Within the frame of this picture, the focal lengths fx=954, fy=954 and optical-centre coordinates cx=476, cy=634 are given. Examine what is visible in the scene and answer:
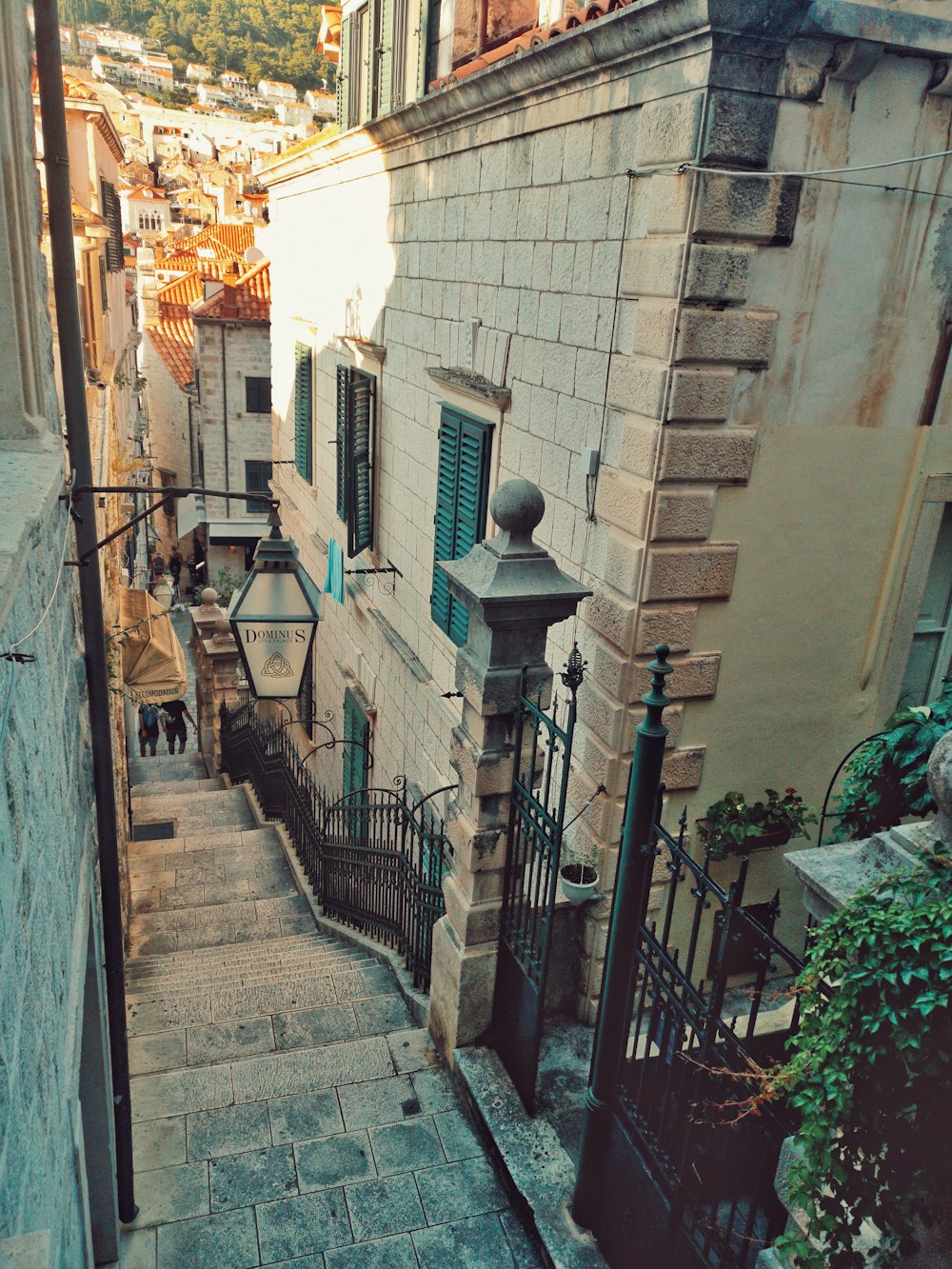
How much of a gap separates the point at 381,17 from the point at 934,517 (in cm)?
742

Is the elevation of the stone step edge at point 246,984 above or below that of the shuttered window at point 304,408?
below

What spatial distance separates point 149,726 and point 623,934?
16750 millimetres

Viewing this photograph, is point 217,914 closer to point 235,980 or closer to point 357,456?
point 235,980

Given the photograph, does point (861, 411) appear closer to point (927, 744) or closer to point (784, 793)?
point (927, 744)

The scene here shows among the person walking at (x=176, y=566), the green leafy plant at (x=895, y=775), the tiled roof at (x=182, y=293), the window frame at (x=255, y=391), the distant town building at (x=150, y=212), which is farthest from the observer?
the distant town building at (x=150, y=212)

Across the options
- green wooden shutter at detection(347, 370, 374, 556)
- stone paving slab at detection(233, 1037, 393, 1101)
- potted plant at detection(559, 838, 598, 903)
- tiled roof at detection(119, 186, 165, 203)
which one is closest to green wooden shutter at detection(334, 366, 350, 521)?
green wooden shutter at detection(347, 370, 374, 556)

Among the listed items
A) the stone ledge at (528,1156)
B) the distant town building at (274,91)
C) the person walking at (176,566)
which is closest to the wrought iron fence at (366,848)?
the stone ledge at (528,1156)

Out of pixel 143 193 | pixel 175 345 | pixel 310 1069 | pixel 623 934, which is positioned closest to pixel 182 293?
pixel 175 345

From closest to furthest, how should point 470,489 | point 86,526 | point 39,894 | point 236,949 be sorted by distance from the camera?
point 39,894 < point 86,526 < point 470,489 < point 236,949

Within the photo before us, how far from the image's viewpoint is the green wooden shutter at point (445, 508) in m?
8.05

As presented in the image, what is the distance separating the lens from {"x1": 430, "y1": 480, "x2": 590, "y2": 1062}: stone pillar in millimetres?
4777

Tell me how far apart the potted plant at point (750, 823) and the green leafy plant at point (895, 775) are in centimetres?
72

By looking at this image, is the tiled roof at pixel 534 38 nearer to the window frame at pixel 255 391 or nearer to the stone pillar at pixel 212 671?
the stone pillar at pixel 212 671

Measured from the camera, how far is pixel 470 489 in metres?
7.74
